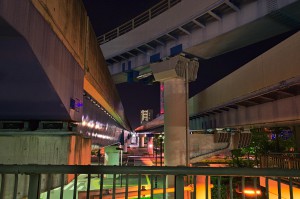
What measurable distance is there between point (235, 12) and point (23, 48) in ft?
49.2

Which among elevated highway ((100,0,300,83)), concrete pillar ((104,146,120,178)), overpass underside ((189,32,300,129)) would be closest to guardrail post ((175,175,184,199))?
overpass underside ((189,32,300,129))

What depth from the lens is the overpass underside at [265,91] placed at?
11055mm

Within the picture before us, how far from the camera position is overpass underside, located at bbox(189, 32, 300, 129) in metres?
11.1

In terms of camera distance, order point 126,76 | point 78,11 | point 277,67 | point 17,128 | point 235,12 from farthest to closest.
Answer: point 126,76 → point 235,12 → point 277,67 → point 78,11 → point 17,128

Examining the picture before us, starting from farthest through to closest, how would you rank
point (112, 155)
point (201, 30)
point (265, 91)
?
point (112, 155) < point (201, 30) < point (265, 91)

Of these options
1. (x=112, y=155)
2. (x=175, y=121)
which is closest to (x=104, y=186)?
(x=112, y=155)

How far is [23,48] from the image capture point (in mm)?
3312

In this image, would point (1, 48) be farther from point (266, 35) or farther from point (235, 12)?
point (266, 35)

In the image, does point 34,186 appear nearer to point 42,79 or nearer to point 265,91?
point 42,79

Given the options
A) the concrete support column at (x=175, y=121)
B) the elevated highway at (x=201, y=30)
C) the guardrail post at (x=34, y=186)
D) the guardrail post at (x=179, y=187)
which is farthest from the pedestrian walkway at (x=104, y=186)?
the elevated highway at (x=201, y=30)

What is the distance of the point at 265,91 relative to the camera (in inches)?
497

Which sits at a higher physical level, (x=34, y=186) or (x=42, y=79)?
(x=42, y=79)

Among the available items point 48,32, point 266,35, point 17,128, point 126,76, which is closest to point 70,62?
point 48,32

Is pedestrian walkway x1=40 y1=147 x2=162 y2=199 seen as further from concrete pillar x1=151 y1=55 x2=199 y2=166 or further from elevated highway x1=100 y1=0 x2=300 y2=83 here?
elevated highway x1=100 y1=0 x2=300 y2=83
